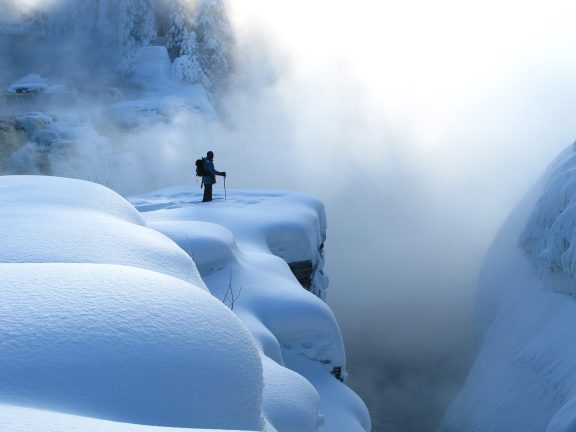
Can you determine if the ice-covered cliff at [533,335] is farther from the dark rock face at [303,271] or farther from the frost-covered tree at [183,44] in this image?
the frost-covered tree at [183,44]

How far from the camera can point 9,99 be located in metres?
28.1

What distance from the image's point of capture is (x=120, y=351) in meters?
2.03

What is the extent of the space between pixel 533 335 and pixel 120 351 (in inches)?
343

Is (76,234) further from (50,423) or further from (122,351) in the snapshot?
(50,423)

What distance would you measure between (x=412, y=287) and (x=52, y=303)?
62.1 ft

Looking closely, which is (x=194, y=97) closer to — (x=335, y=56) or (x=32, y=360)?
(x=335, y=56)

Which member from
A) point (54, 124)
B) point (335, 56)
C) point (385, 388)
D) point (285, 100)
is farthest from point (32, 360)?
point (335, 56)

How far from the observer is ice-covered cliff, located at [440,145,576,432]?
788 cm

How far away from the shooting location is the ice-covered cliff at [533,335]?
7.88m

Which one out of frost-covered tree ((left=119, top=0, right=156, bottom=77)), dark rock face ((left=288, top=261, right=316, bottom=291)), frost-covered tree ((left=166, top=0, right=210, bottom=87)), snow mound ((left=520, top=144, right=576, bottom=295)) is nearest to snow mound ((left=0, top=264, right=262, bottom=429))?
dark rock face ((left=288, top=261, right=316, bottom=291))

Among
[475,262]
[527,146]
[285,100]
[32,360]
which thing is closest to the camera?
[32,360]

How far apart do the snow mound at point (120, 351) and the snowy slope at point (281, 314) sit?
3.96ft

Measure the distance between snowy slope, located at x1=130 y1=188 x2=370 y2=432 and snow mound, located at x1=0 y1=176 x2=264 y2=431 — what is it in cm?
121

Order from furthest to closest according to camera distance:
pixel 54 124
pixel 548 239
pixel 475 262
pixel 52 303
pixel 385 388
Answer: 1. pixel 54 124
2. pixel 475 262
3. pixel 385 388
4. pixel 548 239
5. pixel 52 303
